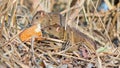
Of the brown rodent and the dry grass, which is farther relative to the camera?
the brown rodent

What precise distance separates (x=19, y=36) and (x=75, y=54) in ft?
1.20

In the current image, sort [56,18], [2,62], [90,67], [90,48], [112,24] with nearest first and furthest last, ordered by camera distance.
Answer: [2,62]
[90,67]
[90,48]
[56,18]
[112,24]

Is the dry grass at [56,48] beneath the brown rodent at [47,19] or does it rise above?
beneath

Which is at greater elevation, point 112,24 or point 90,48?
point 112,24

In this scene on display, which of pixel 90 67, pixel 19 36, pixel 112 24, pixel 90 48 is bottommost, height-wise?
pixel 90 67

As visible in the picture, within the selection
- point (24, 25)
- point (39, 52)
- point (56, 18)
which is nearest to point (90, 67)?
point (39, 52)

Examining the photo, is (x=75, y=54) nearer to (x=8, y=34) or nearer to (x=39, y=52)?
(x=39, y=52)

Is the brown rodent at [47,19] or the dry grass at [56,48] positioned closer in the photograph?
the dry grass at [56,48]

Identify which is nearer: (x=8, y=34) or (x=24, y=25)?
(x=8, y=34)

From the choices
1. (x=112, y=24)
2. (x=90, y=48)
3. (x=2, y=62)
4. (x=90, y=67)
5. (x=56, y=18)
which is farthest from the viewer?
(x=112, y=24)

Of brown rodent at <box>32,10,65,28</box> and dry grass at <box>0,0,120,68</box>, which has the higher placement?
brown rodent at <box>32,10,65,28</box>

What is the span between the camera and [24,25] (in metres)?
3.11

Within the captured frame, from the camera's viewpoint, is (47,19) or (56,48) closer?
(56,48)

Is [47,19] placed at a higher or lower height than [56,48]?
higher
